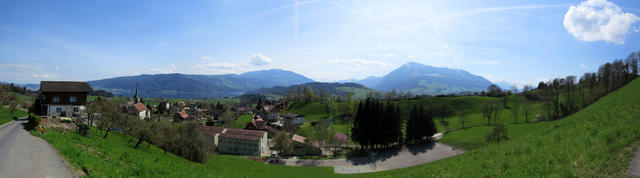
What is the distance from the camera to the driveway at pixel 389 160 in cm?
4631

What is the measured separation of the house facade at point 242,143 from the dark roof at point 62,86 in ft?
108

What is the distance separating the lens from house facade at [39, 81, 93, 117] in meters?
38.3

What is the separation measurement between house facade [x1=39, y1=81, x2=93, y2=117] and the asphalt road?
1054 inches

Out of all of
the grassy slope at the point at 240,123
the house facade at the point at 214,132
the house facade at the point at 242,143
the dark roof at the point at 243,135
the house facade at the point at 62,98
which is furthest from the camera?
the grassy slope at the point at 240,123

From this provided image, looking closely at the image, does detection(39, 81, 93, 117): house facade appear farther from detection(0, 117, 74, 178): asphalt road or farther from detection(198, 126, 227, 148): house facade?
detection(198, 126, 227, 148): house facade

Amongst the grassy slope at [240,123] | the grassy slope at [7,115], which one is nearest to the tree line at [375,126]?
the grassy slope at [7,115]

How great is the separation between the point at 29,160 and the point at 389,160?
50348mm

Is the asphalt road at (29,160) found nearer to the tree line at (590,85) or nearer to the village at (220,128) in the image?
the village at (220,128)

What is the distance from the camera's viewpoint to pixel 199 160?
110 ft

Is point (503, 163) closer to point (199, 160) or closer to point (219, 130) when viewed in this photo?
point (199, 160)

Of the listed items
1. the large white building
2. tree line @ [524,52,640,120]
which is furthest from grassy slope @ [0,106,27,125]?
tree line @ [524,52,640,120]

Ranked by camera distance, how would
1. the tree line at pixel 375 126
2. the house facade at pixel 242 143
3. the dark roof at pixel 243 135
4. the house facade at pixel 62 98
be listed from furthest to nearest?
the dark roof at pixel 243 135, the house facade at pixel 242 143, the tree line at pixel 375 126, the house facade at pixel 62 98

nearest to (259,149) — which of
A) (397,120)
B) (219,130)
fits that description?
(219,130)

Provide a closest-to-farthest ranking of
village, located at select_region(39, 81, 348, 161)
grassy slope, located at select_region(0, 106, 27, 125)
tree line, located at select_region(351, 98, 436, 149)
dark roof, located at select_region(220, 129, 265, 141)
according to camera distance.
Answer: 1. grassy slope, located at select_region(0, 106, 27, 125)
2. village, located at select_region(39, 81, 348, 161)
3. tree line, located at select_region(351, 98, 436, 149)
4. dark roof, located at select_region(220, 129, 265, 141)
